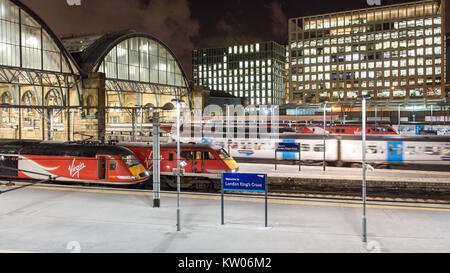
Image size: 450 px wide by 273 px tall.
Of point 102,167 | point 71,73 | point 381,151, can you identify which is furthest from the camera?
point 71,73

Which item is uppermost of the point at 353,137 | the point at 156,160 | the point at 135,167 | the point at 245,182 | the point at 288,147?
the point at 353,137

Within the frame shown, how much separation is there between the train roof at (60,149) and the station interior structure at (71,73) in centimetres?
990

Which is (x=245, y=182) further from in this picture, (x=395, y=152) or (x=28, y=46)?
(x=28, y=46)

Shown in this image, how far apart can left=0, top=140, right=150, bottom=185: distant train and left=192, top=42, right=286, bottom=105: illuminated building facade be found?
463ft

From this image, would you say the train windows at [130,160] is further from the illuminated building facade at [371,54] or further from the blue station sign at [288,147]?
the illuminated building facade at [371,54]

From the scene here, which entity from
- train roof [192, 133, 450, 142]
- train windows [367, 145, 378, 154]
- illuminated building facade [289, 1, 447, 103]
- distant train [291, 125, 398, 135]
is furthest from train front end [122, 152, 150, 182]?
illuminated building facade [289, 1, 447, 103]

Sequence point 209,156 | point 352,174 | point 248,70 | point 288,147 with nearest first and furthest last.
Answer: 1. point 209,156
2. point 352,174
3. point 288,147
4. point 248,70

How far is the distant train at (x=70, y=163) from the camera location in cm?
1919

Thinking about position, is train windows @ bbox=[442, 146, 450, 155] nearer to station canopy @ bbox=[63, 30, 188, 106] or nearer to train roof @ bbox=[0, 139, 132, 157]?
train roof @ bbox=[0, 139, 132, 157]

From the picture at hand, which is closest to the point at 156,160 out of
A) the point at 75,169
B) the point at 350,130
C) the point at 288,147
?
the point at 75,169

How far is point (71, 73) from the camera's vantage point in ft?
146

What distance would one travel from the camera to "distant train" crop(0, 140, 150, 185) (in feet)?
63.0

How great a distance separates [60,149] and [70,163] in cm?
105

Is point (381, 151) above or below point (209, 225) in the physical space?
above
